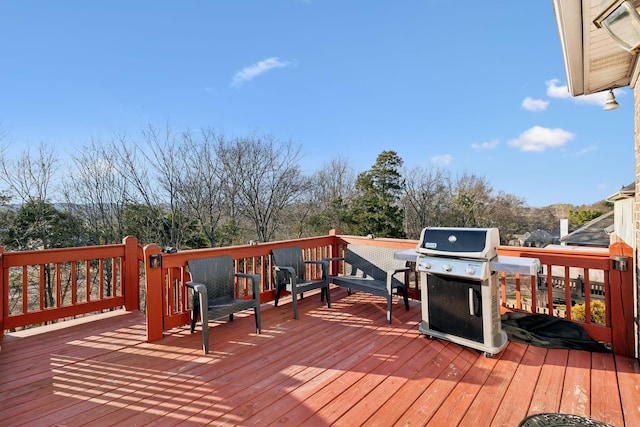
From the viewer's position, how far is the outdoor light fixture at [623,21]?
138 cm

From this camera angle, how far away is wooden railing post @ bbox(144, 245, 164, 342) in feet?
10.2

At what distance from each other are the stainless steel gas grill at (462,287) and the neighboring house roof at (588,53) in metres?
1.58

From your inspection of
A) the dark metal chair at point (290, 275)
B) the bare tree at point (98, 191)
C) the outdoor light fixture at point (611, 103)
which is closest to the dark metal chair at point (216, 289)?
the dark metal chair at point (290, 275)

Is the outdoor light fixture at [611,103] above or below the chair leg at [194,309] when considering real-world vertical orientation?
above

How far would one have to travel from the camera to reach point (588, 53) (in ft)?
8.10

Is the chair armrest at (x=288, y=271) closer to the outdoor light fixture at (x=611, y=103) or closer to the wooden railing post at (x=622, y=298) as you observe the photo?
the wooden railing post at (x=622, y=298)

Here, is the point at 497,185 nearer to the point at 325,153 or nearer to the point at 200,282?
the point at 325,153

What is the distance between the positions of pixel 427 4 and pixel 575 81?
16.1ft

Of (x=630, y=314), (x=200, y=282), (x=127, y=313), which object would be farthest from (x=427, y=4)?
(x=127, y=313)

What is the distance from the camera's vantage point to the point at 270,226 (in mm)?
15227

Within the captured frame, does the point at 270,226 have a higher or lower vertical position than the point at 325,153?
lower

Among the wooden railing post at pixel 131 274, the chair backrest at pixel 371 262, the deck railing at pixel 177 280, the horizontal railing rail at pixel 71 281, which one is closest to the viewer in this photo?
the deck railing at pixel 177 280

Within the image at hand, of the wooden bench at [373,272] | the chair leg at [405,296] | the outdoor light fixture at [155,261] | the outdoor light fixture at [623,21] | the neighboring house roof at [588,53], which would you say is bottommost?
the chair leg at [405,296]

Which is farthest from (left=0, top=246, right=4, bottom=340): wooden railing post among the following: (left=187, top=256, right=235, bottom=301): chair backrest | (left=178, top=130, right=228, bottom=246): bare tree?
(left=178, top=130, right=228, bottom=246): bare tree
